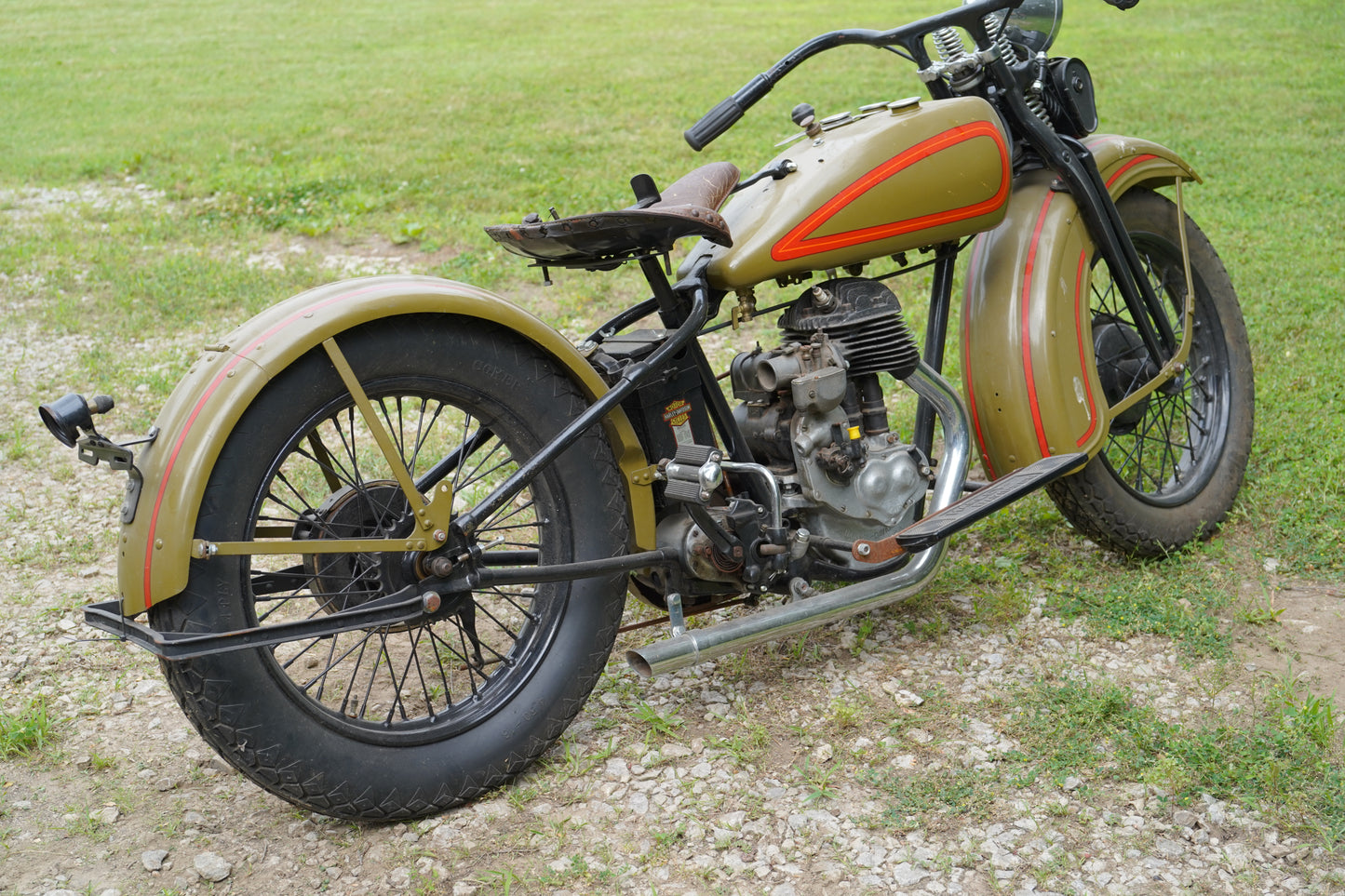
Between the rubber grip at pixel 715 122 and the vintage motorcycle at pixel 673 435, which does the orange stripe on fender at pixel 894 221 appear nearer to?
the vintage motorcycle at pixel 673 435

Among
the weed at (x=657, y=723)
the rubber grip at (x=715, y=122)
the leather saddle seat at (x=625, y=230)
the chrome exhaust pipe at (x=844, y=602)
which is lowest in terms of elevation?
the weed at (x=657, y=723)

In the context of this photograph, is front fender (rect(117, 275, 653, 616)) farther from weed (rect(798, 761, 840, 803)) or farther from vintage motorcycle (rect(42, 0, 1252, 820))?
weed (rect(798, 761, 840, 803))

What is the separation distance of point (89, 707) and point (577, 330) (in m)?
3.16

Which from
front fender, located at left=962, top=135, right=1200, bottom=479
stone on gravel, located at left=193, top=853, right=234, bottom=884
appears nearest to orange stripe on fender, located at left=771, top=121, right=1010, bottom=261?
front fender, located at left=962, top=135, right=1200, bottom=479

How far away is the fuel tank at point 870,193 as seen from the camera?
9.77 ft

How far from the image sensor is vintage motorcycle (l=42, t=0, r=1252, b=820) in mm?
2422

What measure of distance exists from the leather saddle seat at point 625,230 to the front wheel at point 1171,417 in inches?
60.1

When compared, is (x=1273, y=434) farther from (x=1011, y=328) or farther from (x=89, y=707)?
(x=89, y=707)

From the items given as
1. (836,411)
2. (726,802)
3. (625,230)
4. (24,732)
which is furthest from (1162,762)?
(24,732)

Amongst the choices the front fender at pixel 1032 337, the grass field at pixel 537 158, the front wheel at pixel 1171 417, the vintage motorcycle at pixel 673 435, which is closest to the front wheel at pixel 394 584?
the vintage motorcycle at pixel 673 435

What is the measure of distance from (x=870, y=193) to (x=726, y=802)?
1.56 metres

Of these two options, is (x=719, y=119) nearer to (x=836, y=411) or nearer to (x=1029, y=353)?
(x=836, y=411)

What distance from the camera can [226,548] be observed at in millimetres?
2357

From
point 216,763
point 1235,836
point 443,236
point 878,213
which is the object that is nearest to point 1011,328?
point 878,213
